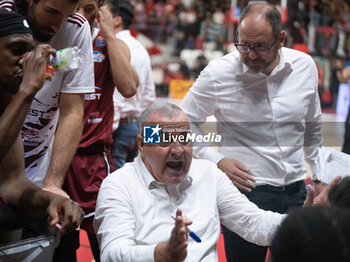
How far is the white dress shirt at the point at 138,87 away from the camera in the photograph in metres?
4.72

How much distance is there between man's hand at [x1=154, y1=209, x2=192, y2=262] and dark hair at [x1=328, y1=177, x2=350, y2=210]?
44 centimetres

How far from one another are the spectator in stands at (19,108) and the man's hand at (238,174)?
954mm

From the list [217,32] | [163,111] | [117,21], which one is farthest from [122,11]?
[217,32]

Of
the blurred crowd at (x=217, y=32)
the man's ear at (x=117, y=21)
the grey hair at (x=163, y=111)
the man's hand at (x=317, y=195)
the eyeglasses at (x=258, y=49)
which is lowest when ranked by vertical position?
the blurred crowd at (x=217, y=32)

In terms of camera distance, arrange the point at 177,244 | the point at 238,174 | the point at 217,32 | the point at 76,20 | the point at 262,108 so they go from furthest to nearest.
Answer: the point at 217,32
the point at 262,108
the point at 238,174
the point at 76,20
the point at 177,244

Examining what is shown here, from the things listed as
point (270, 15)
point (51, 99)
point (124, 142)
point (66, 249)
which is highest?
point (270, 15)

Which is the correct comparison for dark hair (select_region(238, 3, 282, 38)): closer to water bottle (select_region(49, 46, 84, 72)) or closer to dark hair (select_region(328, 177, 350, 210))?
water bottle (select_region(49, 46, 84, 72))

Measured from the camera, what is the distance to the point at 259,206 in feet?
9.35

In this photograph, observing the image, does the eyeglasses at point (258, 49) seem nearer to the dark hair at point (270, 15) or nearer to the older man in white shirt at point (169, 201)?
the dark hair at point (270, 15)

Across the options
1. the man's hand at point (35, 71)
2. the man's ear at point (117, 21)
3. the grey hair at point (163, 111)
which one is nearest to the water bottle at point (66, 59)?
the man's hand at point (35, 71)

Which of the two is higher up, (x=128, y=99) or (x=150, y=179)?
(x=150, y=179)

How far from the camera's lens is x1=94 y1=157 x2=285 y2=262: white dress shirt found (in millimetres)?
2260

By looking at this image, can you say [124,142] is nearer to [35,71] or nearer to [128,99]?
[128,99]

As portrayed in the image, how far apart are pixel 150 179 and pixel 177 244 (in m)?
0.57
